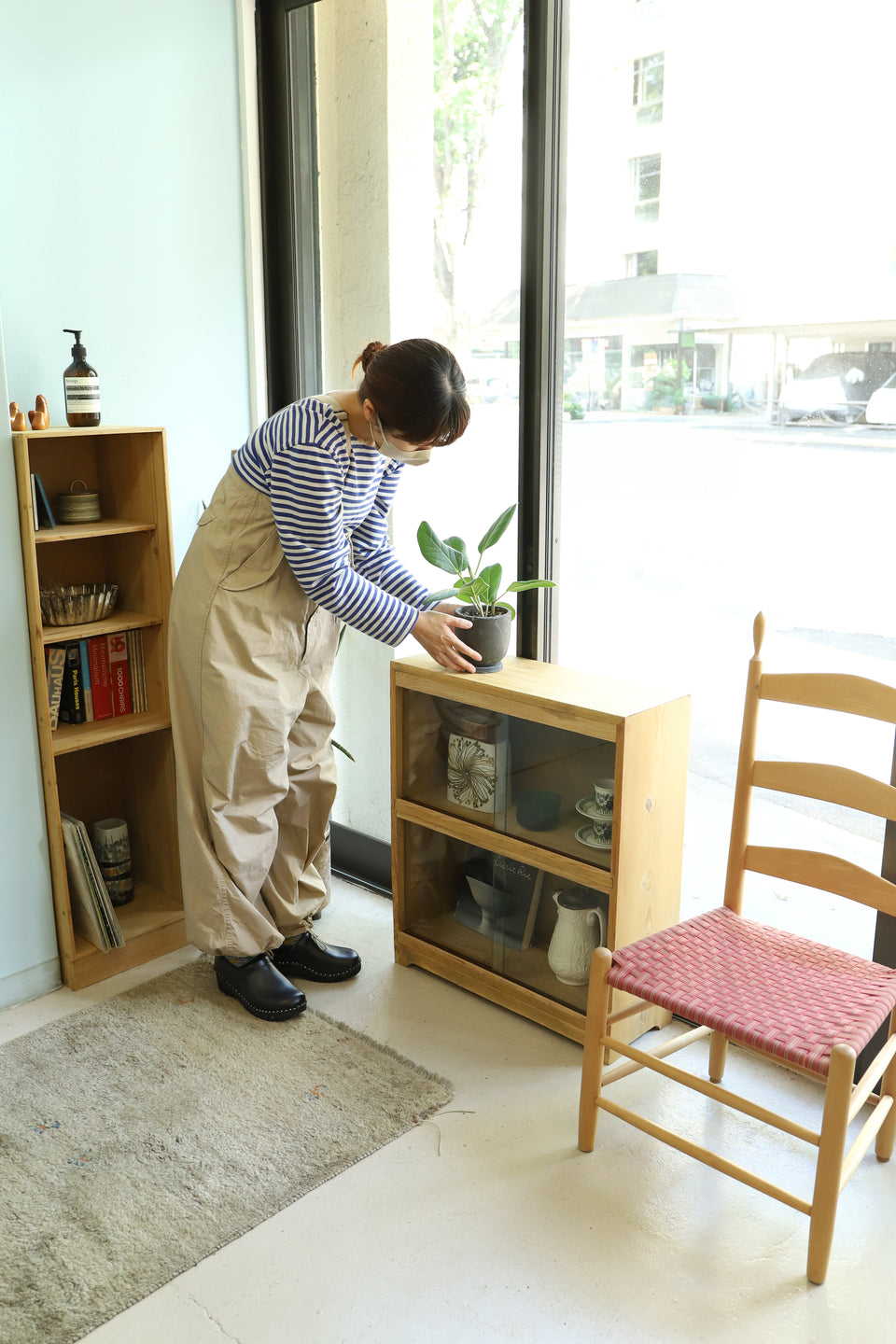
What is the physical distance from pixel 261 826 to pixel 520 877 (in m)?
0.57

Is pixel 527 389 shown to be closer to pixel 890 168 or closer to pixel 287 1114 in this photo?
pixel 890 168

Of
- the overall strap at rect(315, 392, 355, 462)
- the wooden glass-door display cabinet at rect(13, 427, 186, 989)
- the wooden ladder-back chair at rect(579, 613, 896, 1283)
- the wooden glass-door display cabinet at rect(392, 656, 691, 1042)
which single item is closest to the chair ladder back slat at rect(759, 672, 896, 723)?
the wooden ladder-back chair at rect(579, 613, 896, 1283)

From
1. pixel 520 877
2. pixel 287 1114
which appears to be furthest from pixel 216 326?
pixel 287 1114

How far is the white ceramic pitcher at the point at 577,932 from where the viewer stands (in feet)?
7.34

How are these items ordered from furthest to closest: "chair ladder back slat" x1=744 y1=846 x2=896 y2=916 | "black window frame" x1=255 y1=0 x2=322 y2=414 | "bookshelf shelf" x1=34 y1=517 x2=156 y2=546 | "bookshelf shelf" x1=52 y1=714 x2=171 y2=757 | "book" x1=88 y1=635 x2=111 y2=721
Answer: "black window frame" x1=255 y1=0 x2=322 y2=414, "book" x1=88 y1=635 x2=111 y2=721, "bookshelf shelf" x1=52 y1=714 x2=171 y2=757, "bookshelf shelf" x1=34 y1=517 x2=156 y2=546, "chair ladder back slat" x1=744 y1=846 x2=896 y2=916

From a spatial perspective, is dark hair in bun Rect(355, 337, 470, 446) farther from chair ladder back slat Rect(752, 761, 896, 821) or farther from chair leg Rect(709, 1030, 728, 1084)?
chair leg Rect(709, 1030, 728, 1084)

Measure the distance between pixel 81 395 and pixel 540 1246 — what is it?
1.87 m

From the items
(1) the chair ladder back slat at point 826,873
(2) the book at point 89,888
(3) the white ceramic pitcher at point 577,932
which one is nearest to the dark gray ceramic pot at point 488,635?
(3) the white ceramic pitcher at point 577,932

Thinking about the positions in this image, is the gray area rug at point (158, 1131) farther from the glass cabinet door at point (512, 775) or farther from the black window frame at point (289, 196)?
the black window frame at point (289, 196)

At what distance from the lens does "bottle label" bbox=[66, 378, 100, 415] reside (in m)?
2.35

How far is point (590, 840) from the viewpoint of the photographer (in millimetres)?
2172

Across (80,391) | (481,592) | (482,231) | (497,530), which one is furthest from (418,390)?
(80,391)

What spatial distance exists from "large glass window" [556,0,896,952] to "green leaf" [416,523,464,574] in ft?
1.04

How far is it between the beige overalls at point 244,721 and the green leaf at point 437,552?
27 cm
